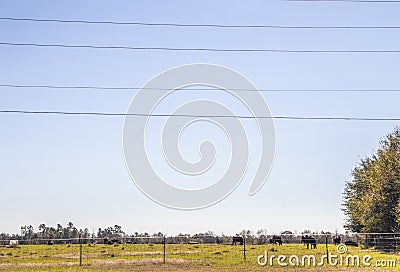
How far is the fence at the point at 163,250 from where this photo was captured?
1133 inches

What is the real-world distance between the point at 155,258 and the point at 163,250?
0.83 meters

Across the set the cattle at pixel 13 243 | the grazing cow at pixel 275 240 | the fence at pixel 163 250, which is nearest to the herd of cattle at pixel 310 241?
the fence at pixel 163 250

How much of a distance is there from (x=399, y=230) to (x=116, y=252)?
21866 millimetres

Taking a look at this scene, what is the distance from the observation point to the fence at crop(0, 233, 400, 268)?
94.4ft

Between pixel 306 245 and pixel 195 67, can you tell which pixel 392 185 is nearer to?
pixel 306 245

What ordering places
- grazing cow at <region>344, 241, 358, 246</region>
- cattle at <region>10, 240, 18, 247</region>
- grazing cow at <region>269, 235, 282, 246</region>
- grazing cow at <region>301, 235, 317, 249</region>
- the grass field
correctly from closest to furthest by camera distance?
cattle at <region>10, 240, 18, 247</region> < the grass field < grazing cow at <region>344, 241, 358, 246</region> < grazing cow at <region>301, 235, 317, 249</region> < grazing cow at <region>269, 235, 282, 246</region>

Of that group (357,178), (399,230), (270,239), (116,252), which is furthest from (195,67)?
(357,178)

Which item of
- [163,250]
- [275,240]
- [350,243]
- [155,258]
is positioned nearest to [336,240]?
[350,243]

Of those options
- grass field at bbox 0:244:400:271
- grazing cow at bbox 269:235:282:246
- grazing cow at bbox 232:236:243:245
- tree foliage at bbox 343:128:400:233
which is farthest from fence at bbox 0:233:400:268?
tree foliage at bbox 343:128:400:233

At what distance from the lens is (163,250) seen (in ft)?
106

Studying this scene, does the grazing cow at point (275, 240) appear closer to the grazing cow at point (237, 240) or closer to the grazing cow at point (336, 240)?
the grazing cow at point (237, 240)

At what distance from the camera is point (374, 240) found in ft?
93.3

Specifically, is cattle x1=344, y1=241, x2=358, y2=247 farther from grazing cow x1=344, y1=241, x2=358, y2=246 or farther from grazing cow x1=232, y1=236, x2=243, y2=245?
grazing cow x1=232, y1=236, x2=243, y2=245

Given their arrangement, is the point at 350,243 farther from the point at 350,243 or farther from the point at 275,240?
the point at 275,240
